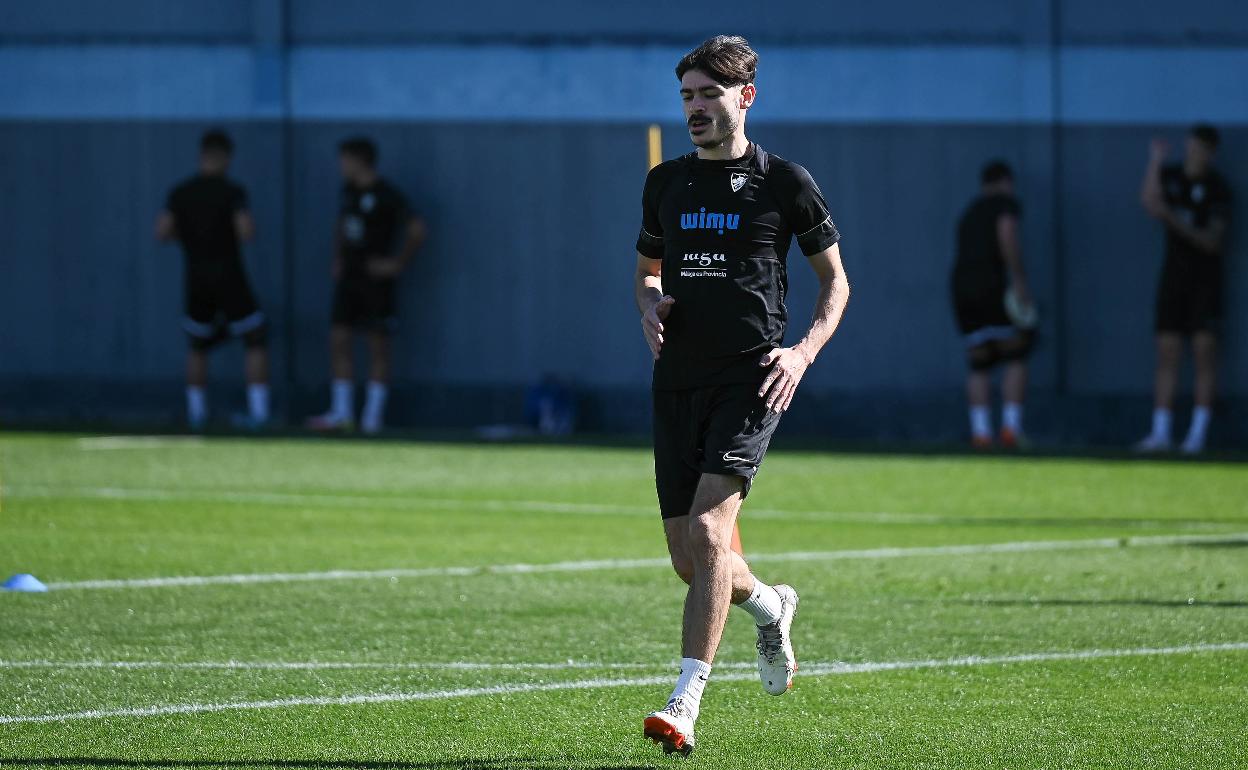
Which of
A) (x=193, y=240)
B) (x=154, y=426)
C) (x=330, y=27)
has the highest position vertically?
(x=330, y=27)

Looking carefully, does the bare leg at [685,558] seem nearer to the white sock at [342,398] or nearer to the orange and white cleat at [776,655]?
the orange and white cleat at [776,655]

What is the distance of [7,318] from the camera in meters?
23.3

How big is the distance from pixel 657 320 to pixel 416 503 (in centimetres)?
809

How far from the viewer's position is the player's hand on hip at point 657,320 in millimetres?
6984

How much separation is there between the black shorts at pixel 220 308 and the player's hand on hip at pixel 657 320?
596 inches

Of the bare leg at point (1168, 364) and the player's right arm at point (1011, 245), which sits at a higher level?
the player's right arm at point (1011, 245)

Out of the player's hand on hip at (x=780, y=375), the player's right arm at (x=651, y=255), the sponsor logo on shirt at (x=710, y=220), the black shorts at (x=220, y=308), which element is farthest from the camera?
the black shorts at (x=220, y=308)

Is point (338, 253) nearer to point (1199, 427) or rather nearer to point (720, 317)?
point (1199, 427)

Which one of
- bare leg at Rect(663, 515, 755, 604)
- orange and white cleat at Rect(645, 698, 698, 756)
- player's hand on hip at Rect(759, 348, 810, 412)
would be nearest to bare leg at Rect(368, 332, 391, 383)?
bare leg at Rect(663, 515, 755, 604)

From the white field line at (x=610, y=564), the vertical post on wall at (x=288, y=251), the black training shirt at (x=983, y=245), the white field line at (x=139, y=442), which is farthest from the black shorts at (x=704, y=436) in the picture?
the vertical post on wall at (x=288, y=251)

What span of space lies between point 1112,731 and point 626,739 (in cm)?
153

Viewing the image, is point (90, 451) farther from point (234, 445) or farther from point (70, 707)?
point (70, 707)

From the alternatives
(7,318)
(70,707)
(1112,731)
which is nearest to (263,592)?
(70,707)

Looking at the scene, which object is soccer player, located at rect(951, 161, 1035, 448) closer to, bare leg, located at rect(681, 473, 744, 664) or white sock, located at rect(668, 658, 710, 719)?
bare leg, located at rect(681, 473, 744, 664)
